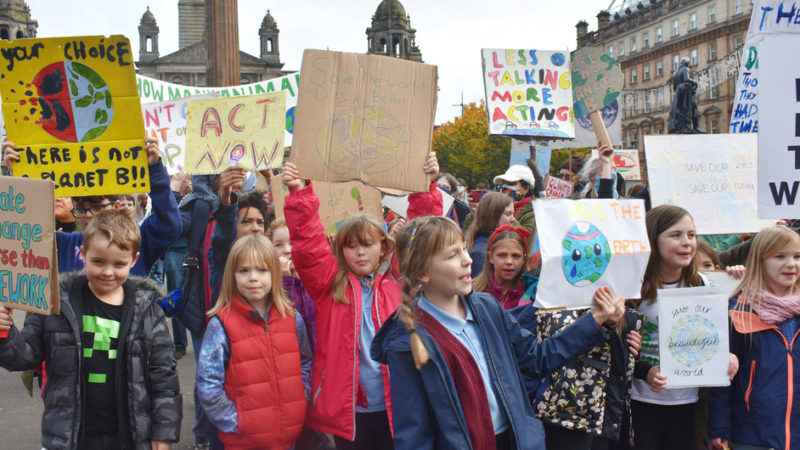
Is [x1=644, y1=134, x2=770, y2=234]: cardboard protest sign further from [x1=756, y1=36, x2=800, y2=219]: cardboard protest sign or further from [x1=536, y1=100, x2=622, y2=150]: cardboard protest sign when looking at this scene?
[x1=536, y1=100, x2=622, y2=150]: cardboard protest sign

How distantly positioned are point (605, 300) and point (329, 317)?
4.50 feet

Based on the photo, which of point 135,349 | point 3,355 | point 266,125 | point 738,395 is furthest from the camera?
point 266,125

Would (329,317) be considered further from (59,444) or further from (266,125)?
(266,125)

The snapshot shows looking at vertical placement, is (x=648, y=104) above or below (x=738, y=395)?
above

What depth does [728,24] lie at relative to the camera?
53.7 m

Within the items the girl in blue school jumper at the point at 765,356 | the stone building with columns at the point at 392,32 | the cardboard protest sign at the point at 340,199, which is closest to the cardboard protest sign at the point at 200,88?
the cardboard protest sign at the point at 340,199

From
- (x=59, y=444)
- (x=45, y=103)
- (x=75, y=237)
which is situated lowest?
(x=59, y=444)

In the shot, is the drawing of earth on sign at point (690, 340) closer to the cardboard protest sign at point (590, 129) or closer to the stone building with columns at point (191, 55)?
the cardboard protest sign at point (590, 129)

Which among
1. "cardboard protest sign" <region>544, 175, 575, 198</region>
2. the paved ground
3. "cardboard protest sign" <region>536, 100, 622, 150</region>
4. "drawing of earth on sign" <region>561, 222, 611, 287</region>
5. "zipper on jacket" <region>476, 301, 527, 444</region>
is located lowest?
the paved ground

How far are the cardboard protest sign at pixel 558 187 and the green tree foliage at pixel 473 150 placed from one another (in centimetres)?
3923

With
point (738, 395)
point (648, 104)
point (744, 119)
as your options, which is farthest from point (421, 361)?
point (648, 104)

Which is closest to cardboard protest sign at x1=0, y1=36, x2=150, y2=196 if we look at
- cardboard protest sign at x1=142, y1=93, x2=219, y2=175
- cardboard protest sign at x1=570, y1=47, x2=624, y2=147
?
cardboard protest sign at x1=142, y1=93, x2=219, y2=175

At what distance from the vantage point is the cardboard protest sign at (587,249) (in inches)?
118

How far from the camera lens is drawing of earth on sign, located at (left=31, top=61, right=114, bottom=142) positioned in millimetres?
3867
